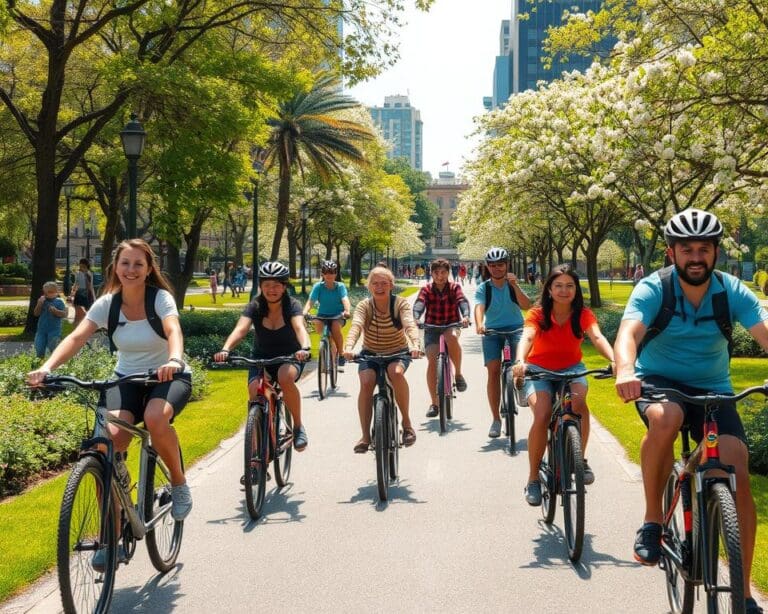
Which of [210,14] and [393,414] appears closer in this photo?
[393,414]

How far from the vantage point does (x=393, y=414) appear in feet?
23.2

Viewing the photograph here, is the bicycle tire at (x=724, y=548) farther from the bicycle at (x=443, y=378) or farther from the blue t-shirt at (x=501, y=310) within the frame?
the bicycle at (x=443, y=378)

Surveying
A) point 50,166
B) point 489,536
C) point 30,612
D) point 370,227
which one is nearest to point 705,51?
point 489,536

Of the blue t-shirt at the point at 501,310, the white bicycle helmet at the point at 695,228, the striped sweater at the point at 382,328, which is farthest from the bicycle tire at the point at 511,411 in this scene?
the white bicycle helmet at the point at 695,228

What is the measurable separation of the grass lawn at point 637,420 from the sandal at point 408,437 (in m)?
1.94

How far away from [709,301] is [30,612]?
366 centimetres

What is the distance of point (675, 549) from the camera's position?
3969mm

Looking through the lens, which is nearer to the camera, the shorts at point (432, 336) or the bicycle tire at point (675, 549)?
the bicycle tire at point (675, 549)

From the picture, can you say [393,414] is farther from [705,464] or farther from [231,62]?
[231,62]

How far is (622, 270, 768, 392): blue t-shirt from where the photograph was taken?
159 inches

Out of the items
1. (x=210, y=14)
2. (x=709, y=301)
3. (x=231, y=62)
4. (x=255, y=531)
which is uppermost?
(x=210, y=14)

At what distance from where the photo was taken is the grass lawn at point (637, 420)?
17.1ft

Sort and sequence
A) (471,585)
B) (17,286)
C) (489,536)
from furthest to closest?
(17,286) → (489,536) → (471,585)

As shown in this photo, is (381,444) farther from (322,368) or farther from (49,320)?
(49,320)
